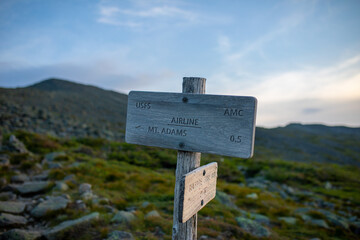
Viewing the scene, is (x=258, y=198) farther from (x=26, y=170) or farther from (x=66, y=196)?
(x=26, y=170)

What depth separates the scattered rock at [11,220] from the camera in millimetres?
5177

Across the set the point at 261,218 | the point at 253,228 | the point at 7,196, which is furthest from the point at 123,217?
the point at 261,218

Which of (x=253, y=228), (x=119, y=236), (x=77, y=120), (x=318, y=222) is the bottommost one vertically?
(x=318, y=222)

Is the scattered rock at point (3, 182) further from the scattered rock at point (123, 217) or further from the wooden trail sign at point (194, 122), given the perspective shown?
the wooden trail sign at point (194, 122)

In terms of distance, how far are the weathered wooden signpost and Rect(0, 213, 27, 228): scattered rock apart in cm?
393

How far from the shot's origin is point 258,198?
9.72 m

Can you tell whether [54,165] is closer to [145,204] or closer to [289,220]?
[145,204]

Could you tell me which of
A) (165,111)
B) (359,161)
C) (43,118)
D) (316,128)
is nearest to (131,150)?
(43,118)

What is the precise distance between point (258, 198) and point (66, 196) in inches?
264

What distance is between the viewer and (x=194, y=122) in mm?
2812

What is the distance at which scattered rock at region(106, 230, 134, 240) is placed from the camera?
15.3ft

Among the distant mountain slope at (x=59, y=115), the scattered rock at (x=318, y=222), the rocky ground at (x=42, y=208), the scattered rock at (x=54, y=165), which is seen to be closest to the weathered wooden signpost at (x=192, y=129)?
the rocky ground at (x=42, y=208)

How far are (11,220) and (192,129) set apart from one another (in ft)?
15.8

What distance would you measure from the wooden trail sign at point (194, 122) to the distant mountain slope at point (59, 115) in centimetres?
1662
